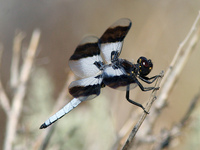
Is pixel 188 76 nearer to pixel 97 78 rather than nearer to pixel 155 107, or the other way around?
pixel 155 107

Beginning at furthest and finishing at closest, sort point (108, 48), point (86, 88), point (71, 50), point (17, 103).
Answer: point (71, 50), point (17, 103), point (108, 48), point (86, 88)

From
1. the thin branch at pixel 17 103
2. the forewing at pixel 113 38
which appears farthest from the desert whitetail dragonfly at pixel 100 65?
the thin branch at pixel 17 103

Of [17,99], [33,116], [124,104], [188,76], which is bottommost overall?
[188,76]

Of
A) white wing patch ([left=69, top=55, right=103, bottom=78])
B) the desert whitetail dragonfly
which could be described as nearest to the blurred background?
the desert whitetail dragonfly

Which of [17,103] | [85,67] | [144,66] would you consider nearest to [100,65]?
[85,67]

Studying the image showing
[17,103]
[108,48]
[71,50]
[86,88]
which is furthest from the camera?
[71,50]

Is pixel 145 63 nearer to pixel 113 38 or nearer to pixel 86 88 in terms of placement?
pixel 113 38

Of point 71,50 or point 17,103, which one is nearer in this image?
point 17,103

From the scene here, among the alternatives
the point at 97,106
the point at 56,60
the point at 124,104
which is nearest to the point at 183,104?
the point at 124,104
